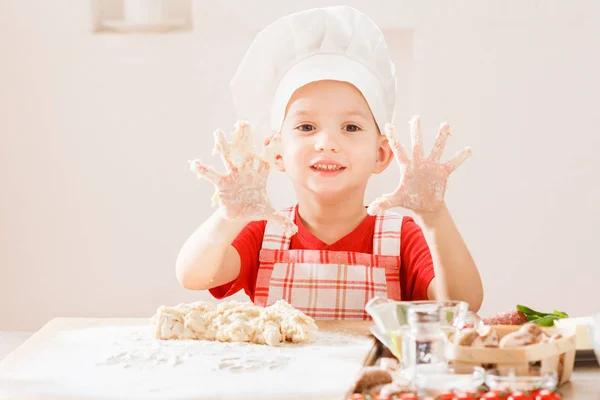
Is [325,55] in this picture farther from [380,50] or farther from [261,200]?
[261,200]

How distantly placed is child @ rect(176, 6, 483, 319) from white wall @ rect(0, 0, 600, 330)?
1.03m

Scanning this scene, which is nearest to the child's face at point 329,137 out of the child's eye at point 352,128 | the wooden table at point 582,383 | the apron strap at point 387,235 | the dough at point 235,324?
the child's eye at point 352,128

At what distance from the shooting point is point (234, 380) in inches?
41.5

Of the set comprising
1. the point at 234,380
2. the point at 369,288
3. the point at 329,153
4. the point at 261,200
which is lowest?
the point at 234,380

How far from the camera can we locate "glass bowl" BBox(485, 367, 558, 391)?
93 cm

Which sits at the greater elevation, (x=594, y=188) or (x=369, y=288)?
(x=594, y=188)

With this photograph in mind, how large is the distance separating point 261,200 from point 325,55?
432 mm

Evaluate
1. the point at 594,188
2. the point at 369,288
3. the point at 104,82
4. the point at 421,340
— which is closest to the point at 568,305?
the point at 594,188

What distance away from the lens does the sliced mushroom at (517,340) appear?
991 millimetres

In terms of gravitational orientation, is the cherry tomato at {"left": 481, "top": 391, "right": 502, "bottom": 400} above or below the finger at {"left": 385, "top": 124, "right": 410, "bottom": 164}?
below

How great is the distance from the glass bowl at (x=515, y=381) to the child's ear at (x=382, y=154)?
2.55ft

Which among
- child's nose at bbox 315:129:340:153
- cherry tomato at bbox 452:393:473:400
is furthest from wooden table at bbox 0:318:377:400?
child's nose at bbox 315:129:340:153

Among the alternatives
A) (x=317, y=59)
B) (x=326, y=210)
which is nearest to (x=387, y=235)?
(x=326, y=210)

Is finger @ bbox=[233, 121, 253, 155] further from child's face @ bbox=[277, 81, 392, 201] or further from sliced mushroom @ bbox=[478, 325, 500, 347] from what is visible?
sliced mushroom @ bbox=[478, 325, 500, 347]
